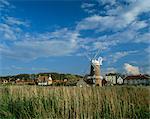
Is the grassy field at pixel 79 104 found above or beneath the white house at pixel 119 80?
beneath

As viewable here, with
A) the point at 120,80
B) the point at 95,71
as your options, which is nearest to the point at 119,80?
the point at 120,80

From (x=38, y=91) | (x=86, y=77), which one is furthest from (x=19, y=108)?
(x=86, y=77)

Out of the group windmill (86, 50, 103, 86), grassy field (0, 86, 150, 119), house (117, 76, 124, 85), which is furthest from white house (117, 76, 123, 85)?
grassy field (0, 86, 150, 119)

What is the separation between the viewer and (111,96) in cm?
919

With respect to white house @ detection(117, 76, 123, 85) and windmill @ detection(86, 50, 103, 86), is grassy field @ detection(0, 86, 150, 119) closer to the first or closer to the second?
windmill @ detection(86, 50, 103, 86)

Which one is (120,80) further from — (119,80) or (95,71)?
(95,71)

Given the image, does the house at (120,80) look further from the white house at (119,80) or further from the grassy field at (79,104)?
the grassy field at (79,104)

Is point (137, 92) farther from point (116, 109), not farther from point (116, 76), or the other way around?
point (116, 76)

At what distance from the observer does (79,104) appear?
29.4ft

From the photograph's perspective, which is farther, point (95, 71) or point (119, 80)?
point (119, 80)

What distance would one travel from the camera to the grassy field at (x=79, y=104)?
862 centimetres

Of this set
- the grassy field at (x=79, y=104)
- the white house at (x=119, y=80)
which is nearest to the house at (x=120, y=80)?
the white house at (x=119, y=80)

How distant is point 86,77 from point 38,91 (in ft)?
132

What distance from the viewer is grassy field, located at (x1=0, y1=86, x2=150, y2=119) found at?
8.62 m
